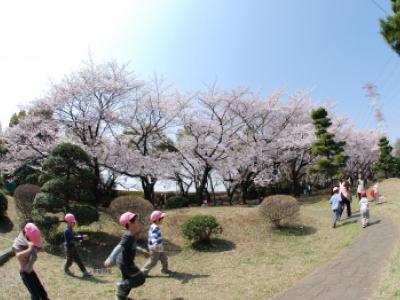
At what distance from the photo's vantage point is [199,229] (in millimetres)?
13680

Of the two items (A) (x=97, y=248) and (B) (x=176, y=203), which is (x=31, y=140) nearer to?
(B) (x=176, y=203)

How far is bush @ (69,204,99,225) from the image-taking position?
1292 centimetres

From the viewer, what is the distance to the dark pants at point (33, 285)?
21.7 feet

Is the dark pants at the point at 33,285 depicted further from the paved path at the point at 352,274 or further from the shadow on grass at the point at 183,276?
the paved path at the point at 352,274

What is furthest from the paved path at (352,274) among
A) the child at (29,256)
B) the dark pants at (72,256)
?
the dark pants at (72,256)

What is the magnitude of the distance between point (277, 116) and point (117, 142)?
12636mm

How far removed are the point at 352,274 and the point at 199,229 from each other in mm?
6087

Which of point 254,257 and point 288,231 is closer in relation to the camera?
point 254,257

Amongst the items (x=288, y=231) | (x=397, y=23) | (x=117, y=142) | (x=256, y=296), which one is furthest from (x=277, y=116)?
(x=256, y=296)

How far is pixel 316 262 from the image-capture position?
10.8m

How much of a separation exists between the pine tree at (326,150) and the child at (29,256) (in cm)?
2123

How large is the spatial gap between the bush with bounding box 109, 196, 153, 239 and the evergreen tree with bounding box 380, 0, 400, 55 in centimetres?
931

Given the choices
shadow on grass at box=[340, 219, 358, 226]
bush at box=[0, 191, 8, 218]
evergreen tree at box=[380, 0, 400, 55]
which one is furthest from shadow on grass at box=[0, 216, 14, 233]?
evergreen tree at box=[380, 0, 400, 55]

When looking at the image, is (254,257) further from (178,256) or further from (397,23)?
(397,23)
